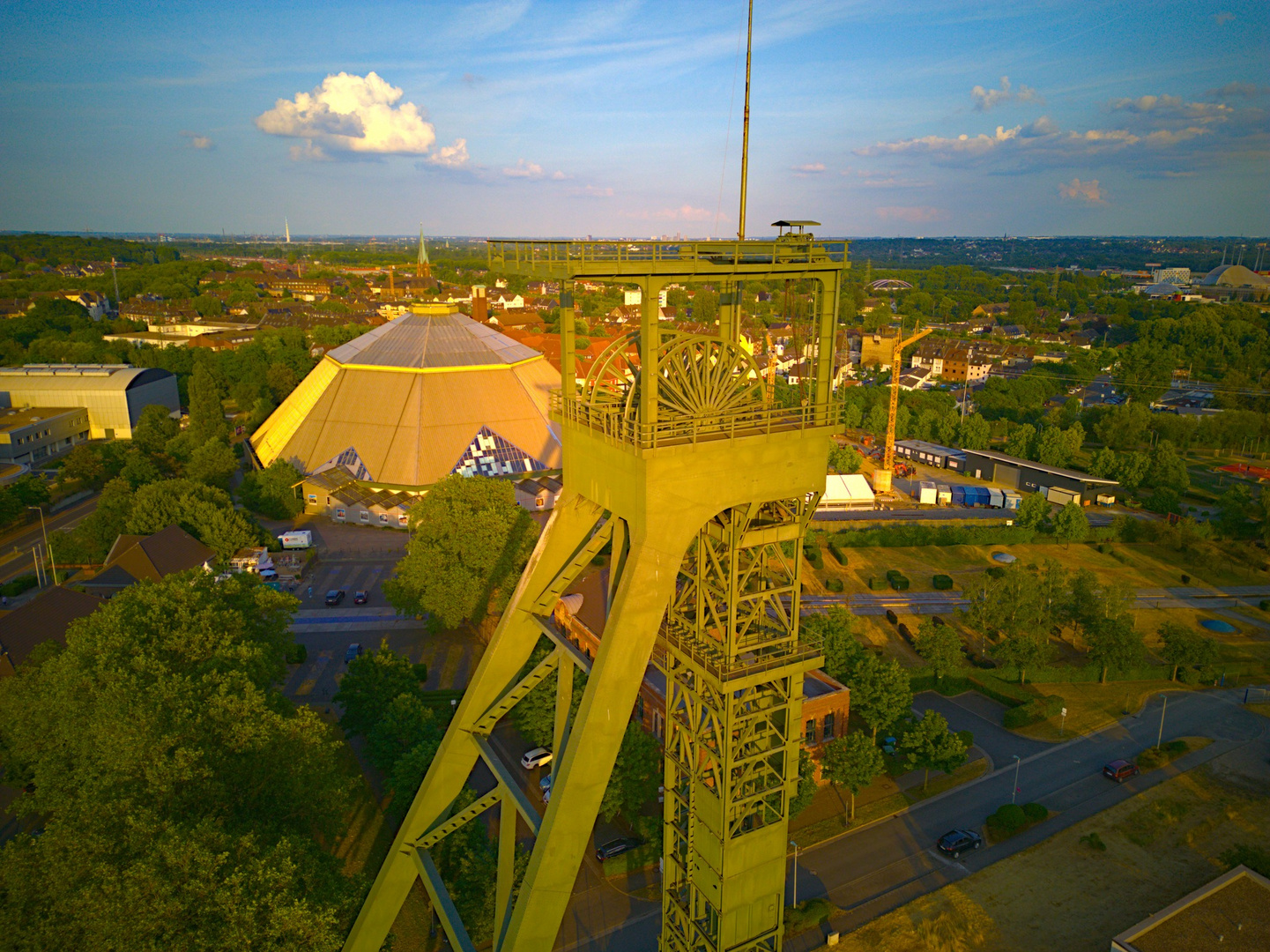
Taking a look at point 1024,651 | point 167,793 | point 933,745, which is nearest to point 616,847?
point 933,745

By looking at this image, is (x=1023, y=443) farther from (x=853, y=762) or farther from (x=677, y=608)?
(x=677, y=608)

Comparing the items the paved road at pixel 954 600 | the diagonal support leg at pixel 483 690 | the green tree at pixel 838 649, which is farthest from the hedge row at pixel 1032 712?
the diagonal support leg at pixel 483 690

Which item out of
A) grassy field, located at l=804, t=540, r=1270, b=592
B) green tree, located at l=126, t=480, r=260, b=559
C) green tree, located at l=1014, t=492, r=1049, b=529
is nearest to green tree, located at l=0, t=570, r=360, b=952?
green tree, located at l=126, t=480, r=260, b=559

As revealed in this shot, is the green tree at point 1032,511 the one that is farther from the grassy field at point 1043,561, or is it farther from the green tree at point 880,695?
the green tree at point 880,695

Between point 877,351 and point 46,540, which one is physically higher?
point 877,351

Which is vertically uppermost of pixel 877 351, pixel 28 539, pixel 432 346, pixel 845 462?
pixel 432 346
